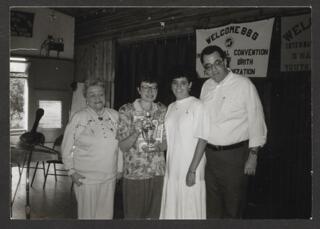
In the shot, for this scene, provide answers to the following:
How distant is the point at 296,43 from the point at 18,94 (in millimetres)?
1704

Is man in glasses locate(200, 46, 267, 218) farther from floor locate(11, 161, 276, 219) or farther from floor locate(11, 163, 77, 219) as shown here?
floor locate(11, 163, 77, 219)

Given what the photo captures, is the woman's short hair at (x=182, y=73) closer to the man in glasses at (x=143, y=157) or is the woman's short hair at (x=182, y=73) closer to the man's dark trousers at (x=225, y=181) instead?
the man in glasses at (x=143, y=157)

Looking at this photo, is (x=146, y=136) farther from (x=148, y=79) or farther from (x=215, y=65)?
(x=215, y=65)

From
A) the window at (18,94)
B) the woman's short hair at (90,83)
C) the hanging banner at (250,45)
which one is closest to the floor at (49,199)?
the window at (18,94)

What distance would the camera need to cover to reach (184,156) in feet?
6.89

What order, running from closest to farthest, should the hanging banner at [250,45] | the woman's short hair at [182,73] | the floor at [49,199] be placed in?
the woman's short hair at [182,73]
the floor at [49,199]
the hanging banner at [250,45]

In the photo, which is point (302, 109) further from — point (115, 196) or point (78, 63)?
point (78, 63)

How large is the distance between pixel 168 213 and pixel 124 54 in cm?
131

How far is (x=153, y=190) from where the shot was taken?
2.14m

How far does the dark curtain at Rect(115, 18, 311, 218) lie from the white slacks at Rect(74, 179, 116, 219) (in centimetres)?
49

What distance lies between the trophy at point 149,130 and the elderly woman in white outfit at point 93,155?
174mm

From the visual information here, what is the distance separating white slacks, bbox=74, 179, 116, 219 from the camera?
→ 219 centimetres

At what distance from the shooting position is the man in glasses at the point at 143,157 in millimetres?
2121

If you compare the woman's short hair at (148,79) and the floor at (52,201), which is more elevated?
the woman's short hair at (148,79)
